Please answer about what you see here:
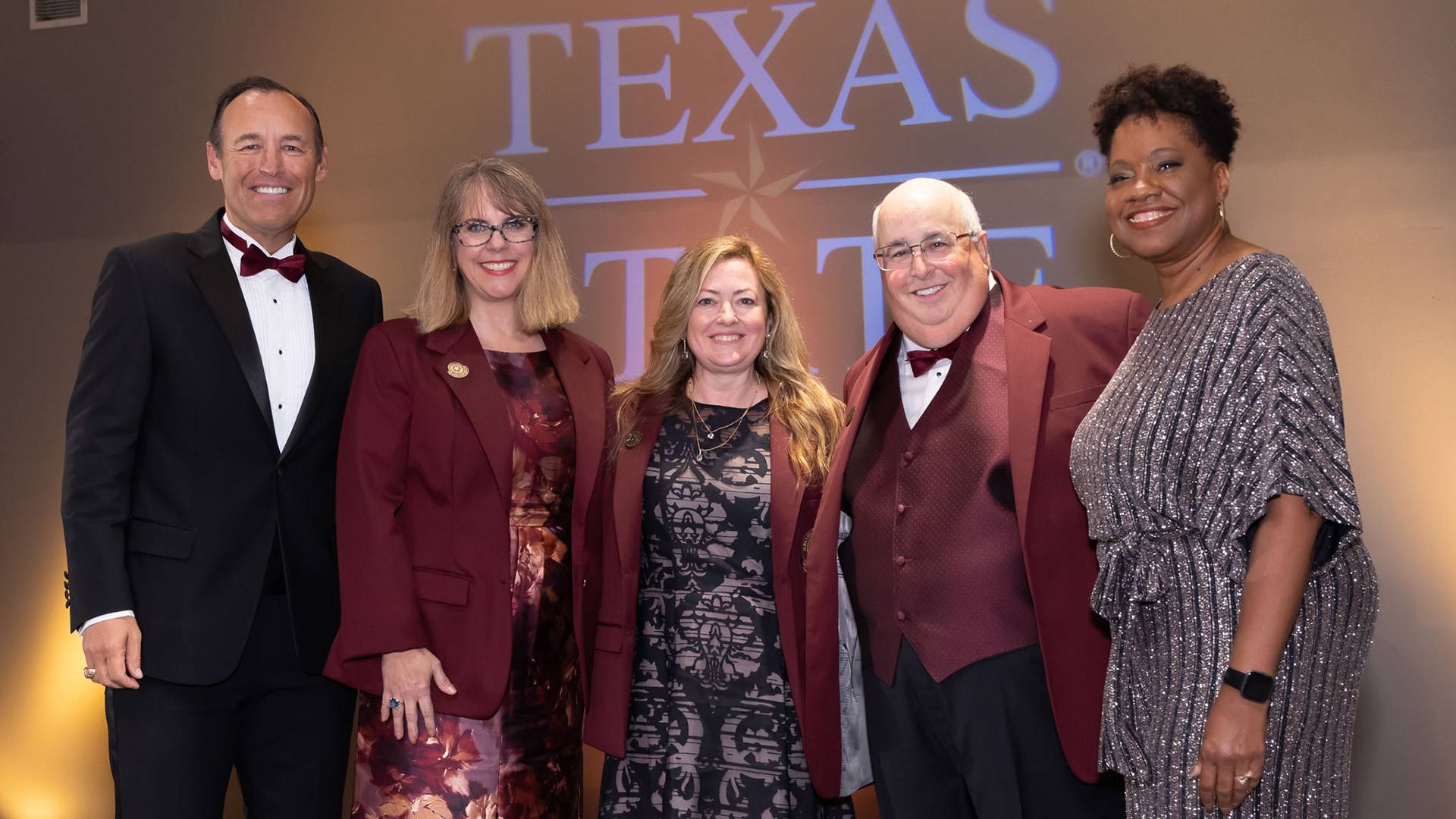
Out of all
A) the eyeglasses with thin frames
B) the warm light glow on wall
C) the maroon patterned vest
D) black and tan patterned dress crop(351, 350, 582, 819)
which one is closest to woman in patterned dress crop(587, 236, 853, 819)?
black and tan patterned dress crop(351, 350, 582, 819)

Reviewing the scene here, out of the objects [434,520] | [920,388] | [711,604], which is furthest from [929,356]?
[434,520]

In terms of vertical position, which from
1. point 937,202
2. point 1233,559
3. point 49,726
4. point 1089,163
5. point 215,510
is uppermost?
point 1089,163

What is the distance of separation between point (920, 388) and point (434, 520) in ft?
3.83

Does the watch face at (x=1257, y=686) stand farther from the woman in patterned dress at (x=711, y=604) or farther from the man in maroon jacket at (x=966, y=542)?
the woman in patterned dress at (x=711, y=604)

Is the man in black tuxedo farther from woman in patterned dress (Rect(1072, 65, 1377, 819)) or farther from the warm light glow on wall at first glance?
the warm light glow on wall

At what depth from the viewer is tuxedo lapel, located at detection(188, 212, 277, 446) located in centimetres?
253

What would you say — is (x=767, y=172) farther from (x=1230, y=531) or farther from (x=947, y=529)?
(x=1230, y=531)

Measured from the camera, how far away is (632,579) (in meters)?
2.66

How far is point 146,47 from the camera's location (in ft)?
14.9

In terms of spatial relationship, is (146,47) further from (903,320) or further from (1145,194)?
(1145,194)

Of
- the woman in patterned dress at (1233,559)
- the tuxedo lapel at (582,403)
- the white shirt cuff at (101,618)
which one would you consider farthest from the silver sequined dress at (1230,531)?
the white shirt cuff at (101,618)

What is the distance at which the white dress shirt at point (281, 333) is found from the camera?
2590 millimetres

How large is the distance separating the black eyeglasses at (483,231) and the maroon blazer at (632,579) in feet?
2.03

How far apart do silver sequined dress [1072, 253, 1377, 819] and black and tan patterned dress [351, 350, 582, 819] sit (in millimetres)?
1318
